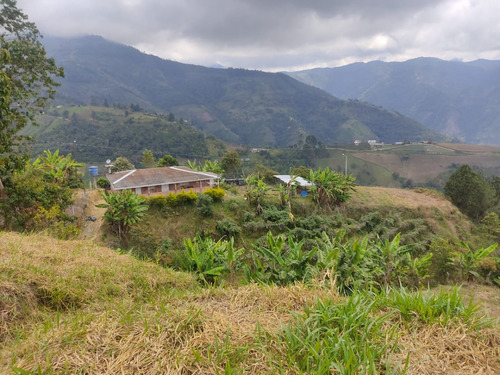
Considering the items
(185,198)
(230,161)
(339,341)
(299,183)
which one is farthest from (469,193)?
(339,341)

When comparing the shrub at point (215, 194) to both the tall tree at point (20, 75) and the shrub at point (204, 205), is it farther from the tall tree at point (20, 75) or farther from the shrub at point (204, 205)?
the tall tree at point (20, 75)

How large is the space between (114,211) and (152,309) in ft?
44.0

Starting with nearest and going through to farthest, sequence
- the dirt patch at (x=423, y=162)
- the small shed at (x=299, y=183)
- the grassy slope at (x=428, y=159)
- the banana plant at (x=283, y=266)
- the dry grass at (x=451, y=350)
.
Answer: the dry grass at (x=451, y=350), the banana plant at (x=283, y=266), the small shed at (x=299, y=183), the dirt patch at (x=423, y=162), the grassy slope at (x=428, y=159)

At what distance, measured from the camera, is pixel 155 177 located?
1007 inches

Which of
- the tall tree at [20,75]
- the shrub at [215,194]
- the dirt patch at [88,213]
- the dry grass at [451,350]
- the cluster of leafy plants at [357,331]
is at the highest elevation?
the tall tree at [20,75]

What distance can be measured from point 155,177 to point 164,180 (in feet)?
2.85

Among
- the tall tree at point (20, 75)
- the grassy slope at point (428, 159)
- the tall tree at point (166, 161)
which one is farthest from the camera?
the grassy slope at point (428, 159)

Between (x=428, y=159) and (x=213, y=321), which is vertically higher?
(x=213, y=321)

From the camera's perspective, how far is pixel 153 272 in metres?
4.60

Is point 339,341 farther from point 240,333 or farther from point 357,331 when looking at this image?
point 240,333

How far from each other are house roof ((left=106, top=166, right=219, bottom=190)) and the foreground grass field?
2153cm

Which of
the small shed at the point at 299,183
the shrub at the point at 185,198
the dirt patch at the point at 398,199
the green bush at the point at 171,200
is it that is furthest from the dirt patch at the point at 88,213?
the dirt patch at the point at 398,199

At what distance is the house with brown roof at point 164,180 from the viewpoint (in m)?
24.2

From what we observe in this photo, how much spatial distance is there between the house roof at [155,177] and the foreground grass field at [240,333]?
21.5 metres
